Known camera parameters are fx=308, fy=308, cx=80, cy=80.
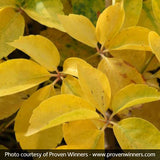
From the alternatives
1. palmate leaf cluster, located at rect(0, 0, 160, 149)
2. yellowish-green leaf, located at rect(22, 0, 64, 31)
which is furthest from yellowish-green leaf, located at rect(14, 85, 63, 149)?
yellowish-green leaf, located at rect(22, 0, 64, 31)

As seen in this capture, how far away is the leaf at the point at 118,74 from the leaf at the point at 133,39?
0.02m

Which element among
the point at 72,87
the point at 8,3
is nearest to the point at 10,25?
the point at 8,3

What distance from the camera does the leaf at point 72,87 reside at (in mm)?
369

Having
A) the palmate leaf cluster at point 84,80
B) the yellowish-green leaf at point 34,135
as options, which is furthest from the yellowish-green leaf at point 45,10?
the yellowish-green leaf at point 34,135

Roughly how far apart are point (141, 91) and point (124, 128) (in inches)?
1.8

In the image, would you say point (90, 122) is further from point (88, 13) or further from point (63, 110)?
point (88, 13)

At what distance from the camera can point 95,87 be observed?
1.14 ft

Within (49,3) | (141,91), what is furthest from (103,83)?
(49,3)

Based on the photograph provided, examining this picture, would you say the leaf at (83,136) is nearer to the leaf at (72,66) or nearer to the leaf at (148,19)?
the leaf at (72,66)

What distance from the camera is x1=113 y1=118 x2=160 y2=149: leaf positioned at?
12.9 inches

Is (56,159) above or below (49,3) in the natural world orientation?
below

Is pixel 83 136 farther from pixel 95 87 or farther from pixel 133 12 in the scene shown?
pixel 133 12

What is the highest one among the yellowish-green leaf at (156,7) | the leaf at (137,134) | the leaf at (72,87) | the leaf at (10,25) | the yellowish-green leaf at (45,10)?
the yellowish-green leaf at (156,7)

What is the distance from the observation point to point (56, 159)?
1.12 feet
